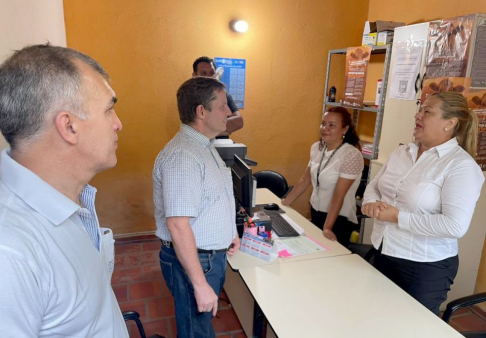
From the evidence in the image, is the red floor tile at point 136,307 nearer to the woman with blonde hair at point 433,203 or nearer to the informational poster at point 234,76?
the woman with blonde hair at point 433,203

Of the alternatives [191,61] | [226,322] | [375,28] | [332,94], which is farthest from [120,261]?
[375,28]

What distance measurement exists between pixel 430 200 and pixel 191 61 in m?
2.65

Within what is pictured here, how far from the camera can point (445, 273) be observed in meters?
1.50

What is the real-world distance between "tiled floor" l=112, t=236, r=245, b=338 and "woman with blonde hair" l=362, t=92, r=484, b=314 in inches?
47.7

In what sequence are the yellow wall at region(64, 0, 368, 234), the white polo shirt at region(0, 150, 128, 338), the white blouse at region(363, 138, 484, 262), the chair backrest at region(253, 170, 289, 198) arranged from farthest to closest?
the chair backrest at region(253, 170, 289, 198), the yellow wall at region(64, 0, 368, 234), the white blouse at region(363, 138, 484, 262), the white polo shirt at region(0, 150, 128, 338)

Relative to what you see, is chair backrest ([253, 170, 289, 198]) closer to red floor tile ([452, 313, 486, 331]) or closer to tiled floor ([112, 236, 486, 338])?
tiled floor ([112, 236, 486, 338])

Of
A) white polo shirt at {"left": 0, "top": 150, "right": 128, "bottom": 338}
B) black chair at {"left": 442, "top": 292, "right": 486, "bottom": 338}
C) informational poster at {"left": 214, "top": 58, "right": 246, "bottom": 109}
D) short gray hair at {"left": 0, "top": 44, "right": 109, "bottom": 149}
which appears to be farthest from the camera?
informational poster at {"left": 214, "top": 58, "right": 246, "bottom": 109}

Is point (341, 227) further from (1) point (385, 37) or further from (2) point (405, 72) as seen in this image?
(1) point (385, 37)

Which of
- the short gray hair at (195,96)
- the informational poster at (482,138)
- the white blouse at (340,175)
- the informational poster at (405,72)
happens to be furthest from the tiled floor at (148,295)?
the informational poster at (405,72)

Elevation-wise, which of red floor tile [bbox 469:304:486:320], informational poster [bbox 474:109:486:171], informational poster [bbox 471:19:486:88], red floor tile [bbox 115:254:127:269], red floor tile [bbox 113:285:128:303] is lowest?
red floor tile [bbox 115:254:127:269]

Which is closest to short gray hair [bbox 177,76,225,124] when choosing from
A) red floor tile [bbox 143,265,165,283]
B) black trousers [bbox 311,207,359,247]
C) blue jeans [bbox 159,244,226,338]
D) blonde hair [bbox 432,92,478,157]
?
blue jeans [bbox 159,244,226,338]

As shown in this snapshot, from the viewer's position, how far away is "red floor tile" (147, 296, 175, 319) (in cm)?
228

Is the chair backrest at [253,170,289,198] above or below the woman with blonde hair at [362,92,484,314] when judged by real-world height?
below

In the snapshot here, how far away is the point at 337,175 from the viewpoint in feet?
7.41
